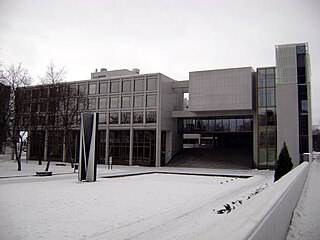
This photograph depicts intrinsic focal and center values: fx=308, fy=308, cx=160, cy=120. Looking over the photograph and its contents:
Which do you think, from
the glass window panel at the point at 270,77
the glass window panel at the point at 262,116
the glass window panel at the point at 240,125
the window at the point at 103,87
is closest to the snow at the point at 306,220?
the glass window panel at the point at 262,116

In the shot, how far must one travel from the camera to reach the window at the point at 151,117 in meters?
42.5

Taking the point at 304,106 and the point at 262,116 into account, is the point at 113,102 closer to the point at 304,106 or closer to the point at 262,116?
the point at 262,116

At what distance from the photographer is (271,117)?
3894 centimetres

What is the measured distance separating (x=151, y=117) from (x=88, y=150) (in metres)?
22.3

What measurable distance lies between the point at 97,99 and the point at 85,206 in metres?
37.4

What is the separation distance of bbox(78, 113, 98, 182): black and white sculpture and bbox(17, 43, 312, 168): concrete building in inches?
532

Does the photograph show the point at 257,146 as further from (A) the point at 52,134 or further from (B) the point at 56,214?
(B) the point at 56,214

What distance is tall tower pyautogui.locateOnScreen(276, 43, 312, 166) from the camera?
121 feet

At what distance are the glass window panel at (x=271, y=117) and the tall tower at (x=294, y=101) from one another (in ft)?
2.96

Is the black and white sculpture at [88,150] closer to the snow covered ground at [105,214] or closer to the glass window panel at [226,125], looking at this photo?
the snow covered ground at [105,214]

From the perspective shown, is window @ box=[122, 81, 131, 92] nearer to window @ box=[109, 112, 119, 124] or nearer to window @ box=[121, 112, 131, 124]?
window @ box=[121, 112, 131, 124]

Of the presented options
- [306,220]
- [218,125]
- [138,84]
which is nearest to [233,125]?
[218,125]

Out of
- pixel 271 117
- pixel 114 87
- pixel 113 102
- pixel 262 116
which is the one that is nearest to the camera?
pixel 271 117

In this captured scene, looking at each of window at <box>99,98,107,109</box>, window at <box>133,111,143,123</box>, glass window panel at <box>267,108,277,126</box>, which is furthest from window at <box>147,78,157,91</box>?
glass window panel at <box>267,108,277,126</box>
